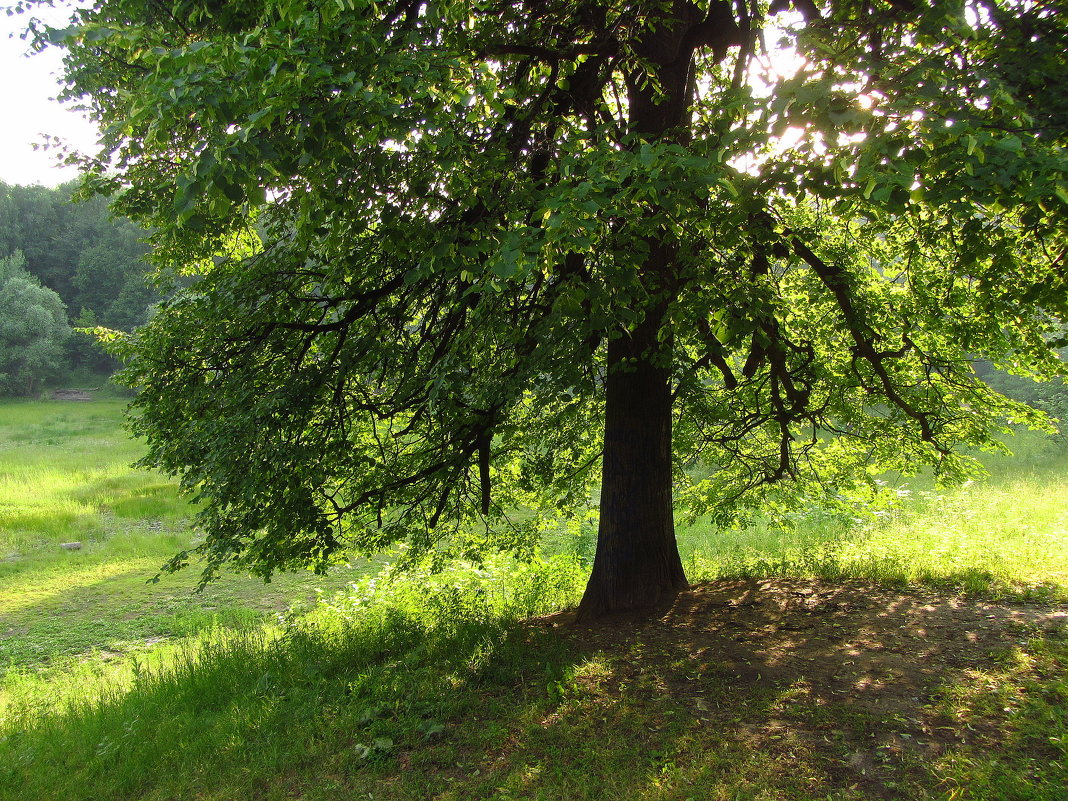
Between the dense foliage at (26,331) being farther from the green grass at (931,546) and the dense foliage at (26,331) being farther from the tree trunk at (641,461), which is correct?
the tree trunk at (641,461)

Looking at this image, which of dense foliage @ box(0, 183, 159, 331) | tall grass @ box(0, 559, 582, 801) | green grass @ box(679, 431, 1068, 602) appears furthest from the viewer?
dense foliage @ box(0, 183, 159, 331)

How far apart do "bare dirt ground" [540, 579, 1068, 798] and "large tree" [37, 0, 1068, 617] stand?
98 centimetres

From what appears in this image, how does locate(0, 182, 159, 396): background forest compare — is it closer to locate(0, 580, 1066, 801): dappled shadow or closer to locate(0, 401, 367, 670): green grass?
locate(0, 401, 367, 670): green grass

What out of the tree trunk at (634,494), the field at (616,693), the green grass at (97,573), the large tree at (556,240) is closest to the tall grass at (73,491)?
the green grass at (97,573)

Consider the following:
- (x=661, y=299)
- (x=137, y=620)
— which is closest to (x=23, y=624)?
(x=137, y=620)

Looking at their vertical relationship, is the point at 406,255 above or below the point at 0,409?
above

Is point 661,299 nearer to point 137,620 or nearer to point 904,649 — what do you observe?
point 904,649

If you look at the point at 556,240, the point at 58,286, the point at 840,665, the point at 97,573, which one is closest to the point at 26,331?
the point at 58,286

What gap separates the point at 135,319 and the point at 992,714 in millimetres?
60170

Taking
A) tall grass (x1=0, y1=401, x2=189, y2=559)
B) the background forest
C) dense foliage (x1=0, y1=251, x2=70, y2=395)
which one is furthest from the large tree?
dense foliage (x1=0, y1=251, x2=70, y2=395)

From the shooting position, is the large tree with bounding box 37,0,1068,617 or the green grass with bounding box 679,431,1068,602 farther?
the green grass with bounding box 679,431,1068,602

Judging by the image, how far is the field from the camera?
397cm

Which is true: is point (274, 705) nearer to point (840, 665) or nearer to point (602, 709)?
point (602, 709)

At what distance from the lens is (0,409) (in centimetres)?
4634
